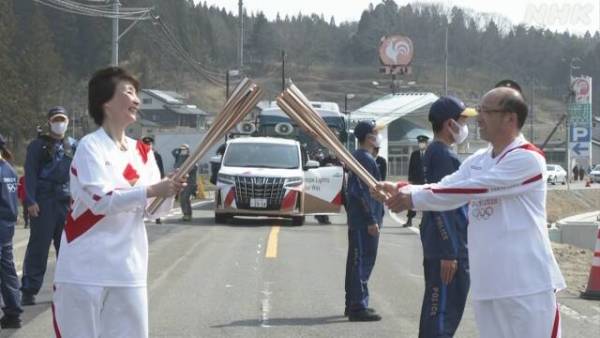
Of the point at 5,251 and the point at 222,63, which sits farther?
the point at 222,63

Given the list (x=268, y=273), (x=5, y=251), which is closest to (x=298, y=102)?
(x=5, y=251)

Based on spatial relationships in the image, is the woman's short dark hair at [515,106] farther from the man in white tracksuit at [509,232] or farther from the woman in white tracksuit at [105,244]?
the woman in white tracksuit at [105,244]

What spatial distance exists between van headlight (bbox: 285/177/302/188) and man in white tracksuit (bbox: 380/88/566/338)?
16.1 meters

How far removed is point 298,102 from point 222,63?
371 feet

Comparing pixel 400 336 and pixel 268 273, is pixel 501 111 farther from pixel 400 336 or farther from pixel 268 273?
pixel 268 273

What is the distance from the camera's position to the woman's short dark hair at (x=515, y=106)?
5145mm

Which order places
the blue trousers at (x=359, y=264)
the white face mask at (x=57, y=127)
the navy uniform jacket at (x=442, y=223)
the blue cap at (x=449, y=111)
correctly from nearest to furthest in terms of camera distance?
1. the navy uniform jacket at (x=442, y=223)
2. the blue cap at (x=449, y=111)
3. the blue trousers at (x=359, y=264)
4. the white face mask at (x=57, y=127)

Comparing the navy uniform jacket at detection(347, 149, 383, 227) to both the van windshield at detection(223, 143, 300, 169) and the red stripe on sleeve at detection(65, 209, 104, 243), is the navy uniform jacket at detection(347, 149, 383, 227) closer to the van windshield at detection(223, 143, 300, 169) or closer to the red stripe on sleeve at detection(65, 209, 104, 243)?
the red stripe on sleeve at detection(65, 209, 104, 243)

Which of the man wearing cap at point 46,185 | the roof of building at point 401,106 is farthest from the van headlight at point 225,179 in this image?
the roof of building at point 401,106

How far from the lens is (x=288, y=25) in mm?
142250

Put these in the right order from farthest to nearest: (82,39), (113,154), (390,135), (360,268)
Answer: (390,135), (82,39), (360,268), (113,154)

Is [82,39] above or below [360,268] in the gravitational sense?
above

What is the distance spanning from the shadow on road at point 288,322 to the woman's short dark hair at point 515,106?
4.44m

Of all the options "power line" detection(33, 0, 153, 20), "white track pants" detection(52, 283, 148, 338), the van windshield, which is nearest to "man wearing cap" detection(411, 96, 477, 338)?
"white track pants" detection(52, 283, 148, 338)
